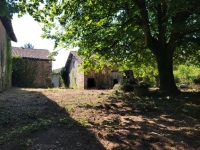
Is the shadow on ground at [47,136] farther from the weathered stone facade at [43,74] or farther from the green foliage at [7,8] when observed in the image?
the weathered stone facade at [43,74]

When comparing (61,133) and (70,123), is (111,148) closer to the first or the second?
(61,133)

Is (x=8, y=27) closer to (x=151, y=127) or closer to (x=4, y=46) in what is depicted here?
(x=4, y=46)

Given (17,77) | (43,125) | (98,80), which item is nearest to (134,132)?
(43,125)

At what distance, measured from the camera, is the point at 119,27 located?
11.7m

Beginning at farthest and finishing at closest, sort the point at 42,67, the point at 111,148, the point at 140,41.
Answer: the point at 42,67 < the point at 140,41 < the point at 111,148

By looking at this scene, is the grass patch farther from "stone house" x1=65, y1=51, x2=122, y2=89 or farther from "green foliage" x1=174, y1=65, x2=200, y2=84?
"green foliage" x1=174, y1=65, x2=200, y2=84

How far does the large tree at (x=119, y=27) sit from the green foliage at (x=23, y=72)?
15851mm

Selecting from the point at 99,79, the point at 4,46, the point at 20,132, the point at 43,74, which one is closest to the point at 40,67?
the point at 43,74

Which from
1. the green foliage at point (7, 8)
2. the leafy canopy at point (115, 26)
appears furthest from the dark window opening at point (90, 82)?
the green foliage at point (7, 8)

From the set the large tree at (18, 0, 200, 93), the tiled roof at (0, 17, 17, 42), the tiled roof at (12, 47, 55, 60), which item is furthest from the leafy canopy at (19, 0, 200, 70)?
the tiled roof at (12, 47, 55, 60)

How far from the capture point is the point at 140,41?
44.3 feet

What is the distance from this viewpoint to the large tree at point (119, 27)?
9.73 meters

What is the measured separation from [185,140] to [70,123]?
289 centimetres

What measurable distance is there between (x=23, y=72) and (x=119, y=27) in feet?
61.8
